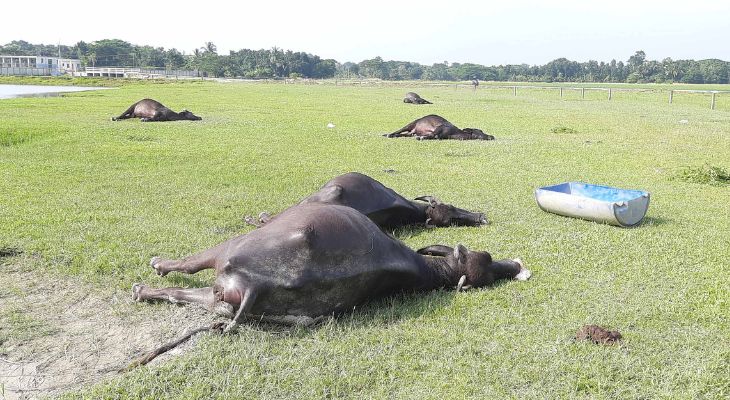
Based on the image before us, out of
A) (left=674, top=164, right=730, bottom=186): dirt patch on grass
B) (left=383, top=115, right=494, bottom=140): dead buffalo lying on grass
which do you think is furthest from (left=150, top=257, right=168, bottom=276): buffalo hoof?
(left=383, top=115, right=494, bottom=140): dead buffalo lying on grass

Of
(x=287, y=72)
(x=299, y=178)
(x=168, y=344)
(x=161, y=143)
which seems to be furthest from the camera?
(x=287, y=72)

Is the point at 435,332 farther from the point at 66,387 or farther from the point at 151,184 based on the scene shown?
the point at 151,184

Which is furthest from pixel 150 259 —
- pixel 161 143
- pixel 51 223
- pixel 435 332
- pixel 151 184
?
pixel 161 143

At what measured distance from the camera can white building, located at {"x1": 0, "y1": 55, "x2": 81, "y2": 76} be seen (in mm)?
131875

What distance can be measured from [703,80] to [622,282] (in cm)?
13790

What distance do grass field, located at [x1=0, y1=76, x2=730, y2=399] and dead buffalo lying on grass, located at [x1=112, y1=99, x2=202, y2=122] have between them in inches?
184

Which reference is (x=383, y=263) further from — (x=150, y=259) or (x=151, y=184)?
(x=151, y=184)

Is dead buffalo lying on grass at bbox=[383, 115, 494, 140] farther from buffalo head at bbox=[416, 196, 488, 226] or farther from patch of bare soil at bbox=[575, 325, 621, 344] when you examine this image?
patch of bare soil at bbox=[575, 325, 621, 344]

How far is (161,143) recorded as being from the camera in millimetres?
15602

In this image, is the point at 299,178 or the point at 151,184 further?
the point at 299,178

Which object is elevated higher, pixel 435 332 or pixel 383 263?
pixel 383 263

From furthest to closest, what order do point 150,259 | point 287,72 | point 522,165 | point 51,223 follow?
1. point 287,72
2. point 522,165
3. point 51,223
4. point 150,259

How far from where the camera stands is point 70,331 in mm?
4836

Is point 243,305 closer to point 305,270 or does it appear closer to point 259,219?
point 305,270
